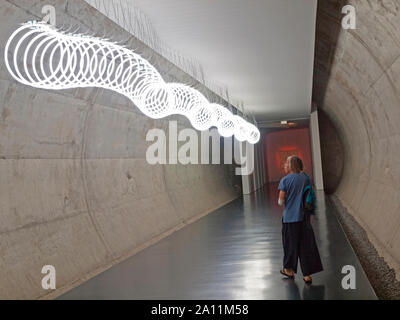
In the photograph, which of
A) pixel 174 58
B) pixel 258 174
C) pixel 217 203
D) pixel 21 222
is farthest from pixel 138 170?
pixel 258 174

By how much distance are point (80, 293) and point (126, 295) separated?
2.10 ft

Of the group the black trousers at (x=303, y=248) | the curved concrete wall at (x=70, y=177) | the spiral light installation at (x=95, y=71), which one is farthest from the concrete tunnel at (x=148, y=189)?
the spiral light installation at (x=95, y=71)

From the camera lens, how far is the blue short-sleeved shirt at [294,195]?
4734mm

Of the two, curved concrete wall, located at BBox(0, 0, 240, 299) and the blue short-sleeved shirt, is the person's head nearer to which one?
the blue short-sleeved shirt

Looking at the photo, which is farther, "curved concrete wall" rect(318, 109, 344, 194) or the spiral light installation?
"curved concrete wall" rect(318, 109, 344, 194)

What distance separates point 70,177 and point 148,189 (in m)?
3.05

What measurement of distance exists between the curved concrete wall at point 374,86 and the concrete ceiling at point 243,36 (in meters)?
0.44

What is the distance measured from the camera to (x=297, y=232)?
4.73 meters

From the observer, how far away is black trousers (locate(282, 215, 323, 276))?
464 cm

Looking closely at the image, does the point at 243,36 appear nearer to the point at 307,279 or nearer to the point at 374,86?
the point at 374,86

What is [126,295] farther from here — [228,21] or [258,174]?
[258,174]

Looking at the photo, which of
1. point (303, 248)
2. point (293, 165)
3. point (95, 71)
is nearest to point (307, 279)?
point (303, 248)

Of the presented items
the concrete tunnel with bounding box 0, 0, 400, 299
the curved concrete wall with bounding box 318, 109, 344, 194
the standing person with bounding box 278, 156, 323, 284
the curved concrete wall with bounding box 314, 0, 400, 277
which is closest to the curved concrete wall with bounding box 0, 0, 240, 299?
the concrete tunnel with bounding box 0, 0, 400, 299

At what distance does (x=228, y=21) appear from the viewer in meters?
6.24
